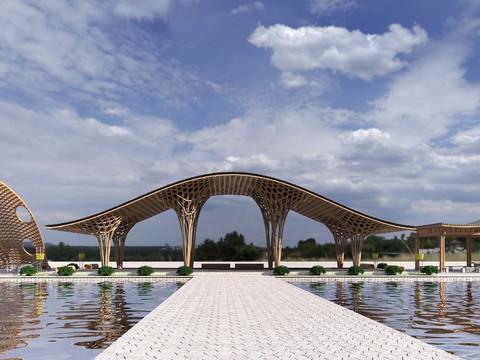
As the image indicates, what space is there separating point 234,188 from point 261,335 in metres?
24.2

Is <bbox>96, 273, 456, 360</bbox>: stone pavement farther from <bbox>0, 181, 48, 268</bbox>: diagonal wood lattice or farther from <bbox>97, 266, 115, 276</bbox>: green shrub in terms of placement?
<bbox>0, 181, 48, 268</bbox>: diagonal wood lattice

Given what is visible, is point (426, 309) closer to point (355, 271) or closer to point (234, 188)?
point (355, 271)

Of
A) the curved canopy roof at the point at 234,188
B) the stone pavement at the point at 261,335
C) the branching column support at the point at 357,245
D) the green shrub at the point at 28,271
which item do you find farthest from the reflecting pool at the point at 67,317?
the branching column support at the point at 357,245

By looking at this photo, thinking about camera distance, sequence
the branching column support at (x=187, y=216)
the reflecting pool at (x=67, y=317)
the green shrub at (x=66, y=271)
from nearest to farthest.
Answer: the reflecting pool at (x=67, y=317)
the green shrub at (x=66, y=271)
the branching column support at (x=187, y=216)

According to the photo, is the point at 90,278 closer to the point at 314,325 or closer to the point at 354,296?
the point at 354,296

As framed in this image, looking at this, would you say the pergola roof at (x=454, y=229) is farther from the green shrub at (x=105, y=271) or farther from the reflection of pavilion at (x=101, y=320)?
the reflection of pavilion at (x=101, y=320)

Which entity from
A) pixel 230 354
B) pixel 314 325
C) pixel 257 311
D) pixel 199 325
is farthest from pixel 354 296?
pixel 230 354

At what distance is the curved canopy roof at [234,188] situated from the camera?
2958 centimetres

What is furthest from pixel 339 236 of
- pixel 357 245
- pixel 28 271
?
pixel 28 271

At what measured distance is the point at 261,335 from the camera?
400 inches

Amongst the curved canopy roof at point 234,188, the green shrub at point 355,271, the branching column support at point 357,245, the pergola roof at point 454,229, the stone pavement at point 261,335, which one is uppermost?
the curved canopy roof at point 234,188

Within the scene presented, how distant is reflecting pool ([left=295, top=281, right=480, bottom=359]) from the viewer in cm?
1098

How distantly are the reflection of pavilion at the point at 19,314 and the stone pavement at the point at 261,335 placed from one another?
8.06ft

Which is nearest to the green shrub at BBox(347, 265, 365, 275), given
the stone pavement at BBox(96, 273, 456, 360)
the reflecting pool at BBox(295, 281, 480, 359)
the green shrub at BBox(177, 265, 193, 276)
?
the reflecting pool at BBox(295, 281, 480, 359)
